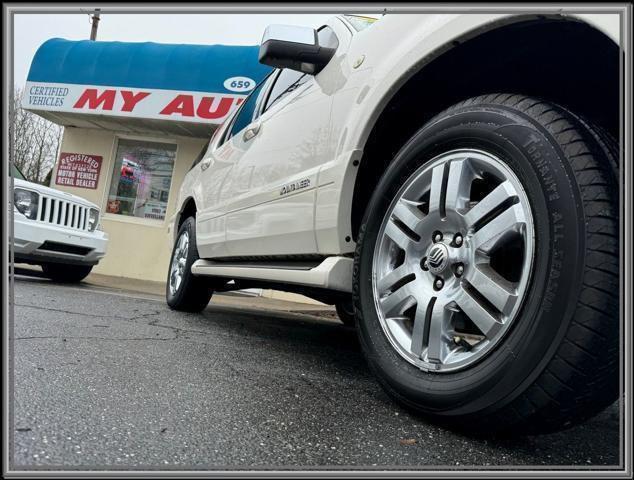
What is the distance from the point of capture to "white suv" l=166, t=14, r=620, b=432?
1.17m

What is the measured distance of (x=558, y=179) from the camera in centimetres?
123

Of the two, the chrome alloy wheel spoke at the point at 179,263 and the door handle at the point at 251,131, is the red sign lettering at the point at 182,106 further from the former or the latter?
the door handle at the point at 251,131

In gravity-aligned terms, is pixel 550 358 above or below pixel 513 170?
below

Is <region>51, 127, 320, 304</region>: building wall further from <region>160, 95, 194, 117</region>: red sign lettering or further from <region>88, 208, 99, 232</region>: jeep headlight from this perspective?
<region>88, 208, 99, 232</region>: jeep headlight

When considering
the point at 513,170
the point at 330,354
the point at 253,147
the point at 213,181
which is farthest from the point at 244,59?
the point at 513,170

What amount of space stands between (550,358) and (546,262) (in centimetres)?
22

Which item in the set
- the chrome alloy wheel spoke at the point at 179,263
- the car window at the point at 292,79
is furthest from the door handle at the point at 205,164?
the car window at the point at 292,79

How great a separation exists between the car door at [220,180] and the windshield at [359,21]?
3.08ft

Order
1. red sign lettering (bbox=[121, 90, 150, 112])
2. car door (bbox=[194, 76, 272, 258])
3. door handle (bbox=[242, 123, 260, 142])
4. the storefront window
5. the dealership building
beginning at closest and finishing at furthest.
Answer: door handle (bbox=[242, 123, 260, 142]), car door (bbox=[194, 76, 272, 258]), the dealership building, red sign lettering (bbox=[121, 90, 150, 112]), the storefront window

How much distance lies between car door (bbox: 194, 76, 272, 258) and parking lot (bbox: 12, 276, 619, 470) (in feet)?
3.47

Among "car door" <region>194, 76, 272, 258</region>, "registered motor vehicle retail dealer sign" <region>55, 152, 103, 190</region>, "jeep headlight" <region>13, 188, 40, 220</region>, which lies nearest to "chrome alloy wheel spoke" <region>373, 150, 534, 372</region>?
"car door" <region>194, 76, 272, 258</region>

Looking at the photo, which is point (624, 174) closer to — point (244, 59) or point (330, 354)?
point (330, 354)

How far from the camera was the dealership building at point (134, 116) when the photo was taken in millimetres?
8133

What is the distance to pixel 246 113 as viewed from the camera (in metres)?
3.53
